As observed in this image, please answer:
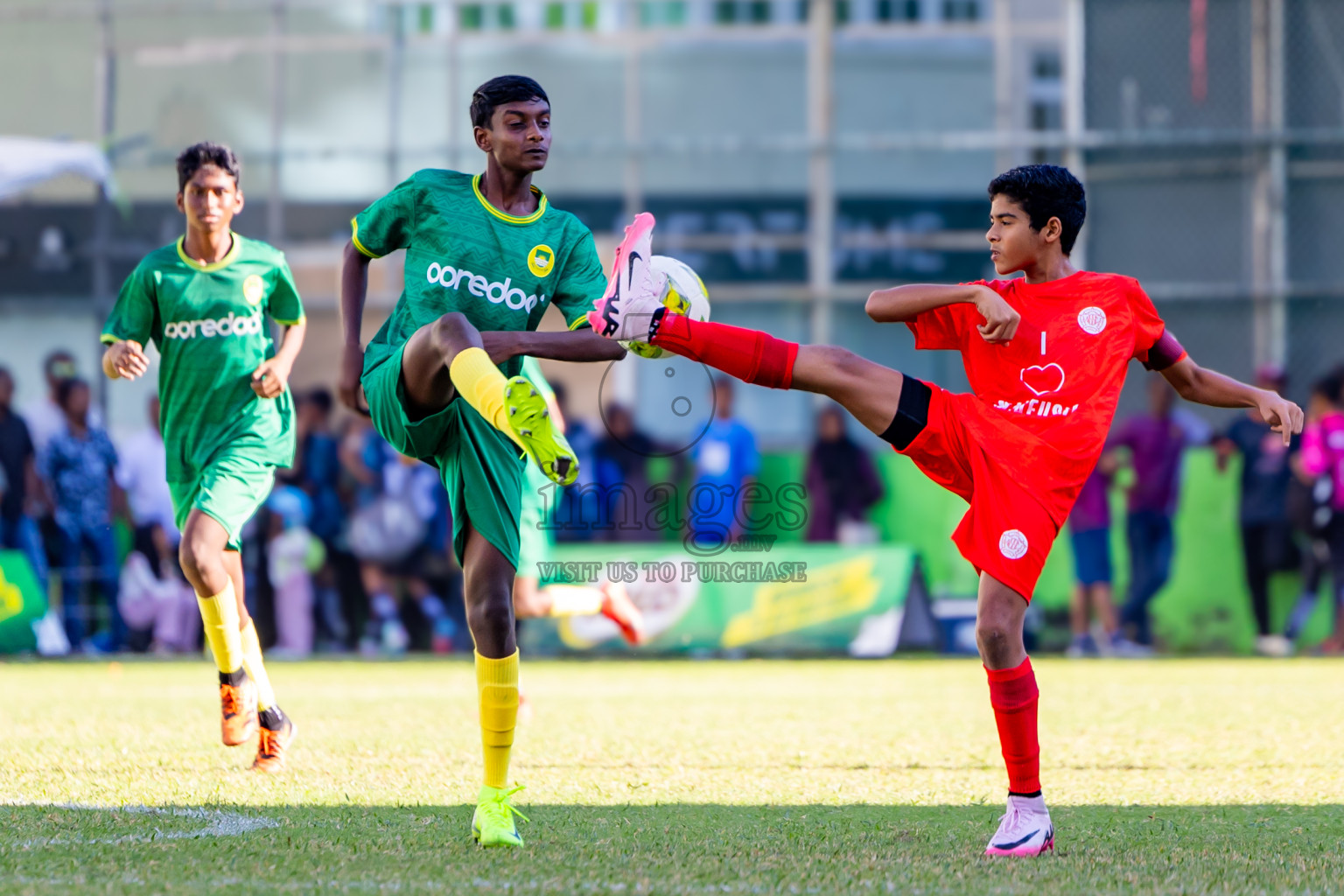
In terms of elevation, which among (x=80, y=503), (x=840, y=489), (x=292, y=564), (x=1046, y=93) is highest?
(x=1046, y=93)

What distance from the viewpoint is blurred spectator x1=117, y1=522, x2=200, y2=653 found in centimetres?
1392

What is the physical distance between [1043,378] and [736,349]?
93 centimetres

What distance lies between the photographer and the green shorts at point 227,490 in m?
6.59

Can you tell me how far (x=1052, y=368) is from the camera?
4.89 metres

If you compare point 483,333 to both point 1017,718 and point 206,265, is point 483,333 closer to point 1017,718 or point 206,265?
point 1017,718

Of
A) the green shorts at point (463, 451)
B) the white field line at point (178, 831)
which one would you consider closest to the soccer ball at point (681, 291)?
the green shorts at point (463, 451)

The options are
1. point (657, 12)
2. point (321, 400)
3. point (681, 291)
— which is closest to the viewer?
point (681, 291)

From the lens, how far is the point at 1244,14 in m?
15.5

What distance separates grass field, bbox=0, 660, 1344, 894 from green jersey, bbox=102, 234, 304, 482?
1.32 meters

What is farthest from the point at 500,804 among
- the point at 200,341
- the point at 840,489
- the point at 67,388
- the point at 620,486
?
the point at 67,388

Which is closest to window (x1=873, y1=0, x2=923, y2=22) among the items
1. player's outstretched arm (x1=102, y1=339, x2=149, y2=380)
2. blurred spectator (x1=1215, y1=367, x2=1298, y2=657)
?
blurred spectator (x1=1215, y1=367, x2=1298, y2=657)

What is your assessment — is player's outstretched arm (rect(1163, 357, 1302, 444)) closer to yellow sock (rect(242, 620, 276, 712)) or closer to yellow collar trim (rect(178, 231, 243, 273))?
yellow sock (rect(242, 620, 276, 712))

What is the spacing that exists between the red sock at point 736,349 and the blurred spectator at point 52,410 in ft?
33.5

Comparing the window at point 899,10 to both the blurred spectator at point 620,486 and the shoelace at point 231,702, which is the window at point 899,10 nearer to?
the blurred spectator at point 620,486
